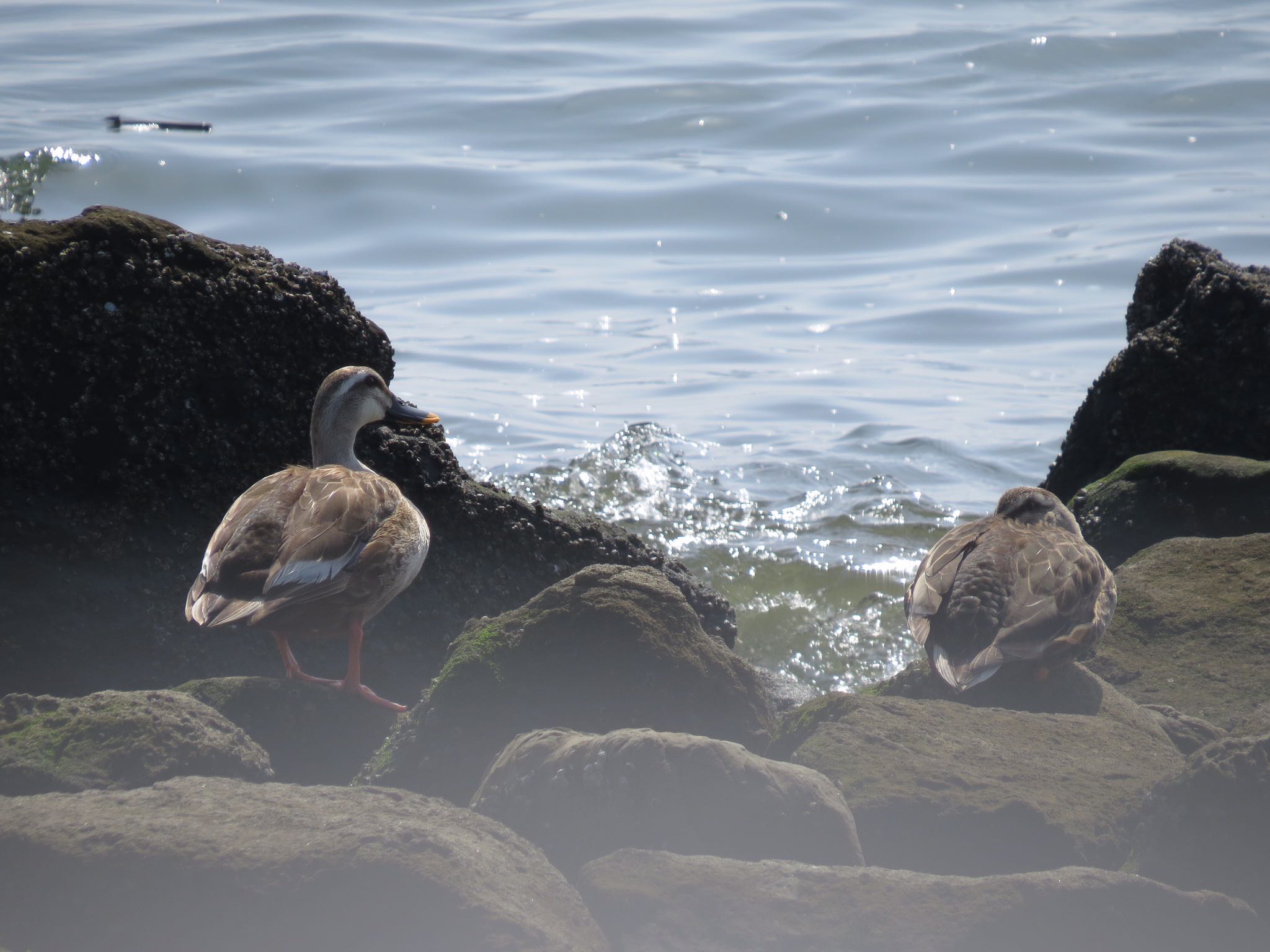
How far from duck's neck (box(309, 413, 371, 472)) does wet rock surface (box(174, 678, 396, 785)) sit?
1154mm

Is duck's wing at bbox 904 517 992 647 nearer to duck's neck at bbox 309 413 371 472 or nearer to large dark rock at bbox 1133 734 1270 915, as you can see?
large dark rock at bbox 1133 734 1270 915

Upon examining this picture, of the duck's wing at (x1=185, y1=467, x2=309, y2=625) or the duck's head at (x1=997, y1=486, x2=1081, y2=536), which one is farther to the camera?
the duck's head at (x1=997, y1=486, x2=1081, y2=536)

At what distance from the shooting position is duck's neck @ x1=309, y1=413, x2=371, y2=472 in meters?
6.03

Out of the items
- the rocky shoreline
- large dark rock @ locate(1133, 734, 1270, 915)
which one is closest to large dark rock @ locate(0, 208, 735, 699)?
the rocky shoreline

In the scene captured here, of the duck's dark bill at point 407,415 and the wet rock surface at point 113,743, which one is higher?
the duck's dark bill at point 407,415

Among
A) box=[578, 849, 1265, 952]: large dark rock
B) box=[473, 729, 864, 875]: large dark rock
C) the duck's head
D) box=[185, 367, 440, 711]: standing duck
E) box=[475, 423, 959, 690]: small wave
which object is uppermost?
box=[185, 367, 440, 711]: standing duck

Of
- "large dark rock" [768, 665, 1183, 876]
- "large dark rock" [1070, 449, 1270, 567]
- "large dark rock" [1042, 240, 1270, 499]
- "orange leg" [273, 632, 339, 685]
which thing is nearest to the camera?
"large dark rock" [768, 665, 1183, 876]

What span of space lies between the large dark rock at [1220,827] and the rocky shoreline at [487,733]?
0.04ft

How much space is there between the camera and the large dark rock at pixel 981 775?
179 inches

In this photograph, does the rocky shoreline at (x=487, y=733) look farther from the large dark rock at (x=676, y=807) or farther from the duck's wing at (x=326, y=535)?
the duck's wing at (x=326, y=535)

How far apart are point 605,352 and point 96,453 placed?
1186 cm

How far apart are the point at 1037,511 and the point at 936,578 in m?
0.96

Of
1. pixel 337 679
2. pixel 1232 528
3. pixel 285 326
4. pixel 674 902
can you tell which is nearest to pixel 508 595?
pixel 337 679

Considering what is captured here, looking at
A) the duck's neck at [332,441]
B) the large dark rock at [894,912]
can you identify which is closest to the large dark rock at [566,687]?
the large dark rock at [894,912]
